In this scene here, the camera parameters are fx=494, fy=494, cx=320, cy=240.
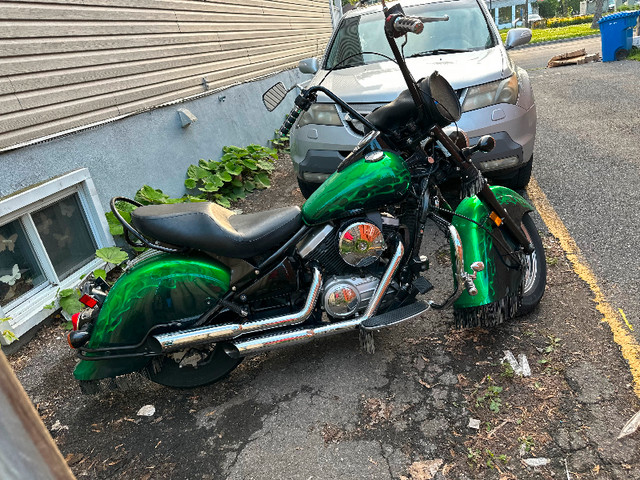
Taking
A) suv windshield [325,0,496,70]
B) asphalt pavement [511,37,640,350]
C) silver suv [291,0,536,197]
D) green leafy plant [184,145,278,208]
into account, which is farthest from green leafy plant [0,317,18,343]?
asphalt pavement [511,37,640,350]

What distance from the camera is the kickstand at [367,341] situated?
9.50ft

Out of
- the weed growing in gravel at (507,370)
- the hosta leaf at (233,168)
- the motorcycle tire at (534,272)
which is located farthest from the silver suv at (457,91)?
the weed growing in gravel at (507,370)

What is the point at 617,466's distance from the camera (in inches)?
84.0

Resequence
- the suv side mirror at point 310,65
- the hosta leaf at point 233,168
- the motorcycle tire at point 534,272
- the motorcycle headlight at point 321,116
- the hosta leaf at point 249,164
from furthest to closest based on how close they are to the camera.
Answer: the hosta leaf at point 249,164, the hosta leaf at point 233,168, the suv side mirror at point 310,65, the motorcycle headlight at point 321,116, the motorcycle tire at point 534,272

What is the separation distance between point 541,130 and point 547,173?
195cm

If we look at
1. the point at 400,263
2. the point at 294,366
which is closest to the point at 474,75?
the point at 400,263

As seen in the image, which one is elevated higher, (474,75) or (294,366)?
(474,75)

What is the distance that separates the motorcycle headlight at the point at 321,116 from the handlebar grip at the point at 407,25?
7.05ft

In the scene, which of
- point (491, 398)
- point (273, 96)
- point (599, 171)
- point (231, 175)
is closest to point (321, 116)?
point (273, 96)

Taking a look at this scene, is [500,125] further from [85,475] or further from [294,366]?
[85,475]

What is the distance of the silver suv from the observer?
430 cm

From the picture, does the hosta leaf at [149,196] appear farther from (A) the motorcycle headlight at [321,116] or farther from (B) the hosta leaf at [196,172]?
(A) the motorcycle headlight at [321,116]

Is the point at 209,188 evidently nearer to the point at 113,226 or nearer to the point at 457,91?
the point at 113,226

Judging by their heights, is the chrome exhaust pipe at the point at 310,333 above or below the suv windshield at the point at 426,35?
below
